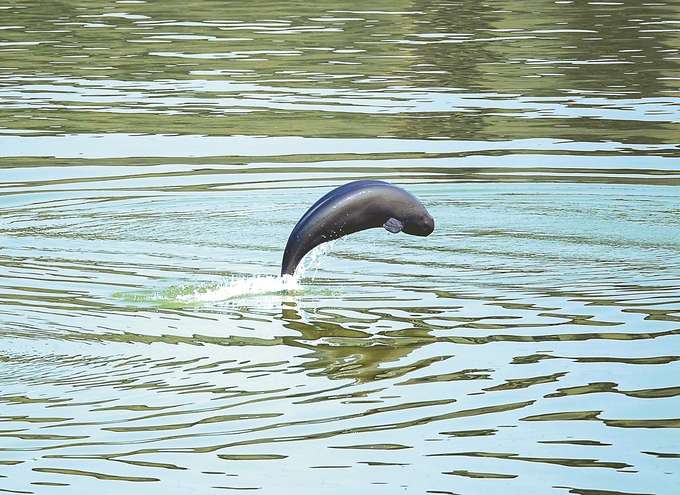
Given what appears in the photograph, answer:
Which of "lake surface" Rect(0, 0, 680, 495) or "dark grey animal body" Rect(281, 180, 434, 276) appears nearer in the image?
"lake surface" Rect(0, 0, 680, 495)

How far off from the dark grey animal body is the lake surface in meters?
0.54

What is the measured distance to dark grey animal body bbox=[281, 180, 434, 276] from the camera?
33.2ft

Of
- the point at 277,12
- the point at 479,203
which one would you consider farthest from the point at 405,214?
the point at 277,12

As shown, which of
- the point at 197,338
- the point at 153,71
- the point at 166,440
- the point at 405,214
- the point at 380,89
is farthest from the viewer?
the point at 153,71

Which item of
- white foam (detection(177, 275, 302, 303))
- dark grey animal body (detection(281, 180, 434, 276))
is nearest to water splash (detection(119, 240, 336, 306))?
white foam (detection(177, 275, 302, 303))

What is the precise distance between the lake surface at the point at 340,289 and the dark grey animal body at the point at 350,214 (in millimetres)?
541

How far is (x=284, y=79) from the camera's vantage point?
25.0m

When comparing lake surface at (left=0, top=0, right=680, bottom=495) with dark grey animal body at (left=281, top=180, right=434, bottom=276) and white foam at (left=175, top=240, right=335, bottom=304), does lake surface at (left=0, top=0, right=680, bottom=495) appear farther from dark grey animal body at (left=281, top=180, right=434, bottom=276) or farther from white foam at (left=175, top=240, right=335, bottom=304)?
dark grey animal body at (left=281, top=180, right=434, bottom=276)

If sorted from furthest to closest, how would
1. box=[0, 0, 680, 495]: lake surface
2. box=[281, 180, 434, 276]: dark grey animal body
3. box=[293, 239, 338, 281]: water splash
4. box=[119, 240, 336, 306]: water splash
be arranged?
box=[293, 239, 338, 281]: water splash → box=[119, 240, 336, 306]: water splash → box=[281, 180, 434, 276]: dark grey animal body → box=[0, 0, 680, 495]: lake surface

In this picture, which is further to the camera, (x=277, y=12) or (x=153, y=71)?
(x=277, y=12)

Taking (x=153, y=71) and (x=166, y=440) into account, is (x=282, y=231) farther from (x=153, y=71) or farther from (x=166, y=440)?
(x=153, y=71)

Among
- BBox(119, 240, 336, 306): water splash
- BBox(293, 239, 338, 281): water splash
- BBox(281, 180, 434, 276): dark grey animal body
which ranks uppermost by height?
BBox(281, 180, 434, 276): dark grey animal body

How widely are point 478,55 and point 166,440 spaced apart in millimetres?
21528

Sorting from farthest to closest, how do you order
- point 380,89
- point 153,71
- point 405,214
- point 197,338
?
1. point 153,71
2. point 380,89
3. point 405,214
4. point 197,338
